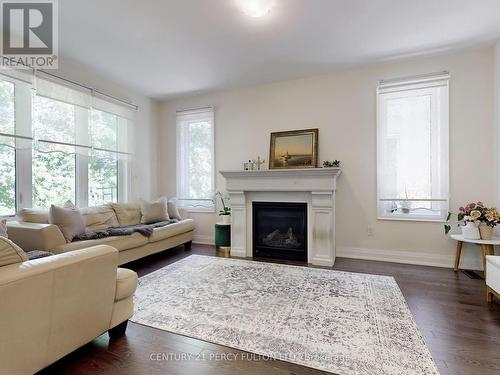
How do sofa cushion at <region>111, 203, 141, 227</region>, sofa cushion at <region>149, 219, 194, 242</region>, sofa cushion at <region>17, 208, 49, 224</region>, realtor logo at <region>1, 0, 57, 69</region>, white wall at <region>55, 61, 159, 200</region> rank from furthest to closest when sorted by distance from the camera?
white wall at <region>55, 61, 159, 200</region> → sofa cushion at <region>111, 203, 141, 227</region> → sofa cushion at <region>149, 219, 194, 242</region> → sofa cushion at <region>17, 208, 49, 224</region> → realtor logo at <region>1, 0, 57, 69</region>

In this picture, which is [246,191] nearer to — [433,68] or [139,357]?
[139,357]

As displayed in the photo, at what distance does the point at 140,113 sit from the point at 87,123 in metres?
1.17

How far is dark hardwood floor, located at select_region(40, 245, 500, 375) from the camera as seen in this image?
1527mm

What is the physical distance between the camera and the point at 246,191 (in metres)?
4.07

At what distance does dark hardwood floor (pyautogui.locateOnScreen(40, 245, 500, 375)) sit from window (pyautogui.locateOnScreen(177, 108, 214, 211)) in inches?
118

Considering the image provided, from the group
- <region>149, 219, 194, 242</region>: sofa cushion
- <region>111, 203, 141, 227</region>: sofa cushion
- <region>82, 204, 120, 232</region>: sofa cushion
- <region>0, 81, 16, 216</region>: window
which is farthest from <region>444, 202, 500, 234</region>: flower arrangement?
<region>0, 81, 16, 216</region>: window

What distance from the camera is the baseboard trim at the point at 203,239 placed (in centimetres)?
479

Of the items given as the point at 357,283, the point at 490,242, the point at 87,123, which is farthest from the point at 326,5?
the point at 87,123

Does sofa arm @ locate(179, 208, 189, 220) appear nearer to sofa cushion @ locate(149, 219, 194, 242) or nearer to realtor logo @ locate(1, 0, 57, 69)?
sofa cushion @ locate(149, 219, 194, 242)

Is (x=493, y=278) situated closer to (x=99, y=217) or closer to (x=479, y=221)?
(x=479, y=221)

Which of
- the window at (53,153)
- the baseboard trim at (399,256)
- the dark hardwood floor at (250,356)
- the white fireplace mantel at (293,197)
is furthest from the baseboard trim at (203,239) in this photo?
the dark hardwood floor at (250,356)

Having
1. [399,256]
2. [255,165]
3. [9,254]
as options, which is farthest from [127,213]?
[399,256]

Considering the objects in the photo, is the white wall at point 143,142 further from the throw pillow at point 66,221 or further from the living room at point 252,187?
the throw pillow at point 66,221

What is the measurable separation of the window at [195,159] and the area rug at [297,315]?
5.99 feet
